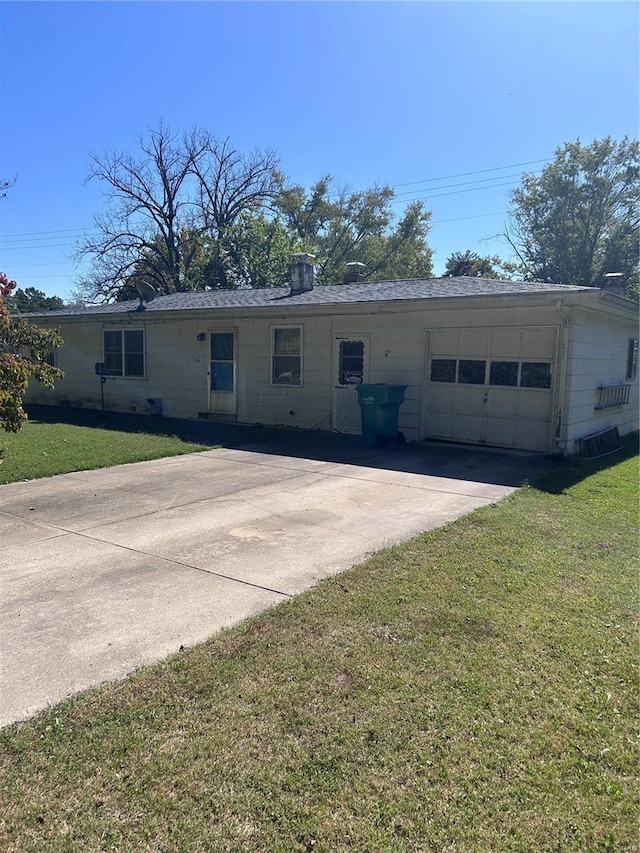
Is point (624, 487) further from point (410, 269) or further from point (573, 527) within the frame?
point (410, 269)

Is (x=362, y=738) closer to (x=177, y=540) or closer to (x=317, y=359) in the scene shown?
(x=177, y=540)

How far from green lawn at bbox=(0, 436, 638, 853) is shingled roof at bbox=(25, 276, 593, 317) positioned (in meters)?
6.59

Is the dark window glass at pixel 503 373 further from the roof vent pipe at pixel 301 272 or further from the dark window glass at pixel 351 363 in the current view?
the roof vent pipe at pixel 301 272

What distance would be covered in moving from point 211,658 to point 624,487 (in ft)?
20.4

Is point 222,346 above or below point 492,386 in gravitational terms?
above

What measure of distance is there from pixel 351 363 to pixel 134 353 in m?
6.53

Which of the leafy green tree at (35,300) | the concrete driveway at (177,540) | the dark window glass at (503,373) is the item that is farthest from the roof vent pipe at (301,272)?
the leafy green tree at (35,300)

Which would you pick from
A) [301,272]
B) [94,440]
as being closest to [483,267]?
[301,272]

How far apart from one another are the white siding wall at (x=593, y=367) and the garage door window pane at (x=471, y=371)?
1.51 metres

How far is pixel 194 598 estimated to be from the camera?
12.5ft

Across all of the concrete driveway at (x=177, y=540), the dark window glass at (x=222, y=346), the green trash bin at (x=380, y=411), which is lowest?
the concrete driveway at (x=177, y=540)

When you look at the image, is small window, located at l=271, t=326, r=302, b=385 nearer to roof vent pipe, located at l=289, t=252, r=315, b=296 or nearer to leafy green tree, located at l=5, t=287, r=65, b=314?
roof vent pipe, located at l=289, t=252, r=315, b=296

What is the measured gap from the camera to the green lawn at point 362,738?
195 centimetres

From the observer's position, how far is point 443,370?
1062 cm
